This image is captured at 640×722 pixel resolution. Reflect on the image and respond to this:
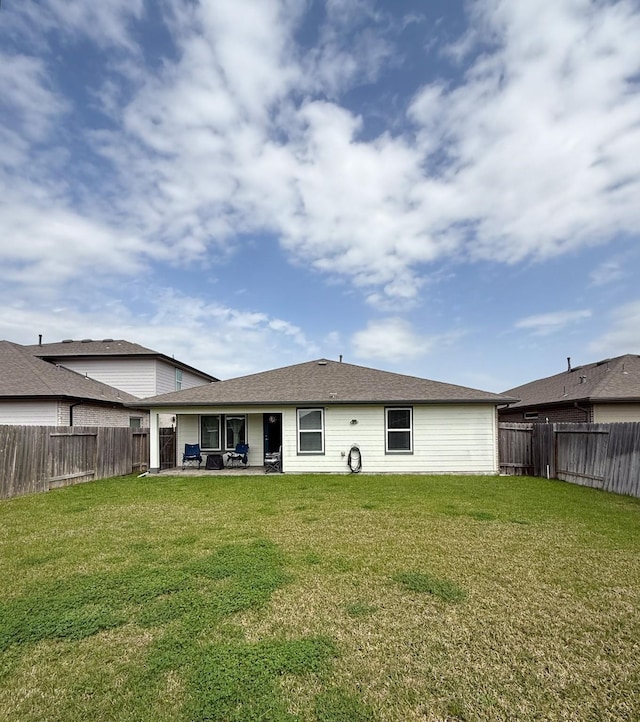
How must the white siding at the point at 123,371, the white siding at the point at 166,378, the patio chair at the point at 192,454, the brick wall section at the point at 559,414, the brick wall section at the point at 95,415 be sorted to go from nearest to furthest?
the patio chair at the point at 192,454
the brick wall section at the point at 95,415
the brick wall section at the point at 559,414
the white siding at the point at 123,371
the white siding at the point at 166,378

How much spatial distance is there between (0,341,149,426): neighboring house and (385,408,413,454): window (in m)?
7.88

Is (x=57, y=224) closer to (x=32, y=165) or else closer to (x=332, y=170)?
(x=32, y=165)

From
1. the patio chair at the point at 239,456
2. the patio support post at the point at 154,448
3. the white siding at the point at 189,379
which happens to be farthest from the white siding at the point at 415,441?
the white siding at the point at 189,379

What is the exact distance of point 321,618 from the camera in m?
3.55

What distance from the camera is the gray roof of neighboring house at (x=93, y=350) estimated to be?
66.4 feet

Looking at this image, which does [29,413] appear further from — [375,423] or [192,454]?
[375,423]

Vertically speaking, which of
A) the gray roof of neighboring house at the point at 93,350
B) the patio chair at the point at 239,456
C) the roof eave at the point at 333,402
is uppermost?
the gray roof of neighboring house at the point at 93,350

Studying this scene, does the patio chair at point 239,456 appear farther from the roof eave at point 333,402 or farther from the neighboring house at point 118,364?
the neighboring house at point 118,364

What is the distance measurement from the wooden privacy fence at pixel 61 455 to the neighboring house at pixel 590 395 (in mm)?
14654

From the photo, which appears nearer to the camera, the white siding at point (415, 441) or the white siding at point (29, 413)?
the white siding at point (415, 441)

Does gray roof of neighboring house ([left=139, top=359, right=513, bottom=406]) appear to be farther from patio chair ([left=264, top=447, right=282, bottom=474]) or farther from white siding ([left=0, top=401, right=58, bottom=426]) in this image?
white siding ([left=0, top=401, right=58, bottom=426])

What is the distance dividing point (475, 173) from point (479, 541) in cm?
1000

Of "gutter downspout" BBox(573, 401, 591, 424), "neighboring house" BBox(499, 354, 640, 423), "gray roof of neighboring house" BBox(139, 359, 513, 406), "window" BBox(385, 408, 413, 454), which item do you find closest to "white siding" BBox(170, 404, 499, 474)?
"window" BBox(385, 408, 413, 454)

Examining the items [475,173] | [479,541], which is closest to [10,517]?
[479,541]
